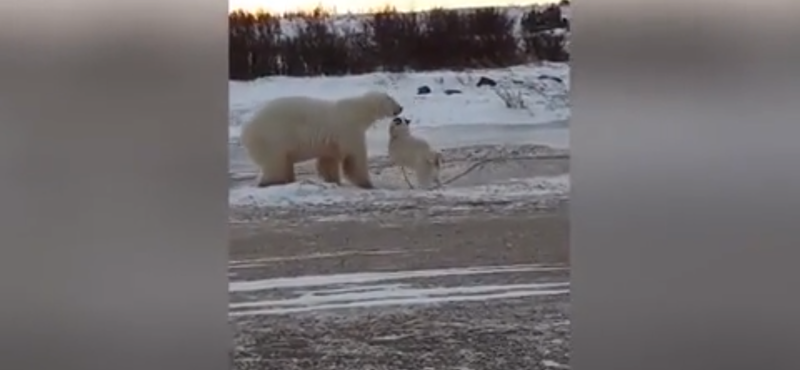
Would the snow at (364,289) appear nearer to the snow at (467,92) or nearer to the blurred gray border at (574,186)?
the blurred gray border at (574,186)

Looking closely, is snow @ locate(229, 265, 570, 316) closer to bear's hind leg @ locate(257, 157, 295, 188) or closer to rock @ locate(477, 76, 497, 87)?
bear's hind leg @ locate(257, 157, 295, 188)

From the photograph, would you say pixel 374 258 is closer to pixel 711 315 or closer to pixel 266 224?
pixel 266 224

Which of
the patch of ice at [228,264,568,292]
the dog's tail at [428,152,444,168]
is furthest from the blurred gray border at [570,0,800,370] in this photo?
the dog's tail at [428,152,444,168]

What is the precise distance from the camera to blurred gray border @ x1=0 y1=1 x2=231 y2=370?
1.93m

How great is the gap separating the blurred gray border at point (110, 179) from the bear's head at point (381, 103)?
0.26m

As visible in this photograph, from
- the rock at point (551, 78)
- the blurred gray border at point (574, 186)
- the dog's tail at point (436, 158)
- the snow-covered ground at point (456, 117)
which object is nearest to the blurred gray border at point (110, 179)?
the blurred gray border at point (574, 186)

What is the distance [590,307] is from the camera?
200 cm

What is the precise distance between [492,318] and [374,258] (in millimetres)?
241

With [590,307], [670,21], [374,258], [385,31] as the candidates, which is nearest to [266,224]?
[374,258]

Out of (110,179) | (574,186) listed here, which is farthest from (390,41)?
(110,179)

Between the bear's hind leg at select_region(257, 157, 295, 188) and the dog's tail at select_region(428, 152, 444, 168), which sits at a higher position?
the dog's tail at select_region(428, 152, 444, 168)

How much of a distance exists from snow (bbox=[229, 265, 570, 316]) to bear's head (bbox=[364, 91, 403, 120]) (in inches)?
11.1

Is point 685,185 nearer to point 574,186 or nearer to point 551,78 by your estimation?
point 574,186

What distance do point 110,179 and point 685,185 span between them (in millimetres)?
1025
